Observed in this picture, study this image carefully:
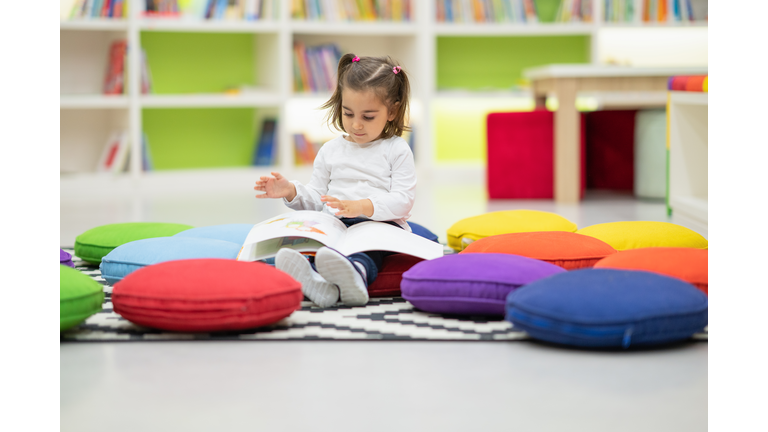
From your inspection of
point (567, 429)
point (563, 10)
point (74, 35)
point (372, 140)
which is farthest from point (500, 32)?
point (567, 429)

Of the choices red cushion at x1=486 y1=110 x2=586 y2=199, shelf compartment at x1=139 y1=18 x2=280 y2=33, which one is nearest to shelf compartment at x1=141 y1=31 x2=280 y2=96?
shelf compartment at x1=139 y1=18 x2=280 y2=33

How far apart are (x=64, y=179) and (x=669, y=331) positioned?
3.53 meters

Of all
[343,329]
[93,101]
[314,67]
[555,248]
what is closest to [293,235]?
[343,329]

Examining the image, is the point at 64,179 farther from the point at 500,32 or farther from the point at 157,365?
the point at 157,365

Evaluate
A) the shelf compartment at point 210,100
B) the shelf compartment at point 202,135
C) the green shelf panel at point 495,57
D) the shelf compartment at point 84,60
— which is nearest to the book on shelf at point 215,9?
the shelf compartment at point 84,60

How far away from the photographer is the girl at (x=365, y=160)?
1754 millimetres

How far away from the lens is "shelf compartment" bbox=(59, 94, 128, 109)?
12.8ft

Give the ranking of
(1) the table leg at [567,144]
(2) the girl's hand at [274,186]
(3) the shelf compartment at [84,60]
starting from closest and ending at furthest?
(2) the girl's hand at [274,186], (1) the table leg at [567,144], (3) the shelf compartment at [84,60]

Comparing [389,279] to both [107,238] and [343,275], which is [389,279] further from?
[107,238]

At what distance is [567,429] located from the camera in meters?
0.95

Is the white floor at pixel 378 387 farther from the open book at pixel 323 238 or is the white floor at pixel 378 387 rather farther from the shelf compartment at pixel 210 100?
the shelf compartment at pixel 210 100

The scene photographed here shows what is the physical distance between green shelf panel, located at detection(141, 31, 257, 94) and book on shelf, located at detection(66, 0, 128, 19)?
0.36m

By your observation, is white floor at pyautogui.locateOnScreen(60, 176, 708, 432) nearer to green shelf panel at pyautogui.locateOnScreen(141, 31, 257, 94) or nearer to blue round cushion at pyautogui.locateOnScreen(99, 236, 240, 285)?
blue round cushion at pyautogui.locateOnScreen(99, 236, 240, 285)

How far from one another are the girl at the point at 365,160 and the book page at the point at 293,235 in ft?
0.12
